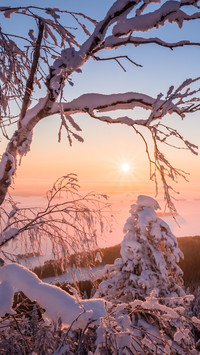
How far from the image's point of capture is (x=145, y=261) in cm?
873

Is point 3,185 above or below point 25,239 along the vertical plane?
above

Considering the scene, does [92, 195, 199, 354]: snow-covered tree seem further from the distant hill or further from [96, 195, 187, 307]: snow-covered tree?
the distant hill

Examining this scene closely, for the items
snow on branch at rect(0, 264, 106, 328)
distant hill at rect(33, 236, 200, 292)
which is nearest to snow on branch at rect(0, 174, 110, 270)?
snow on branch at rect(0, 264, 106, 328)

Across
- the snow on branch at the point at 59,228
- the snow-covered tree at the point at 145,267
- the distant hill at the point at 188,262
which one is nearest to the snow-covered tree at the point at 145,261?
the snow-covered tree at the point at 145,267

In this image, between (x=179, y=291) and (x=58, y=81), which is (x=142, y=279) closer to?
(x=179, y=291)

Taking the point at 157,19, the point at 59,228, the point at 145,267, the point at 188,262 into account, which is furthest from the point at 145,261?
the point at 188,262

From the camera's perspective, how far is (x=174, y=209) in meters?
3.39

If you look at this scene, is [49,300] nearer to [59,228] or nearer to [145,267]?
[59,228]

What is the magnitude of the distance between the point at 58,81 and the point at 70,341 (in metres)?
2.12

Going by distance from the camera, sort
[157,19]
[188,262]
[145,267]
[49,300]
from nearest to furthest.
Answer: [157,19] < [49,300] < [145,267] < [188,262]

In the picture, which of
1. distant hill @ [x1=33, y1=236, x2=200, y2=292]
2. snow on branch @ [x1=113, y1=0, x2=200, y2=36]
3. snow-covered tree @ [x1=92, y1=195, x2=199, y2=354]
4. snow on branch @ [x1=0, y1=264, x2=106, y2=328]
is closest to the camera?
snow on branch @ [x1=113, y1=0, x2=200, y2=36]

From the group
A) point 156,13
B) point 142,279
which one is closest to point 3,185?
point 156,13

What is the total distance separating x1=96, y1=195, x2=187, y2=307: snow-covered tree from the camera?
857 centimetres

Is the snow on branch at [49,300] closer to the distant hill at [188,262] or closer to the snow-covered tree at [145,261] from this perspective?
the snow-covered tree at [145,261]
